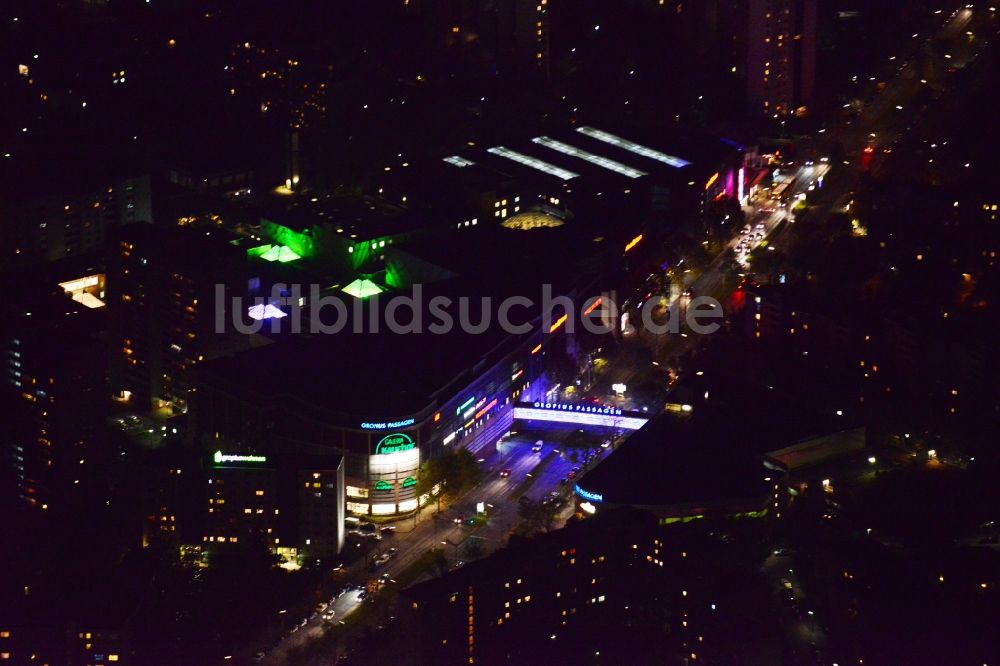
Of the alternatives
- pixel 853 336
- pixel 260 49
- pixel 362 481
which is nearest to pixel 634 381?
pixel 853 336

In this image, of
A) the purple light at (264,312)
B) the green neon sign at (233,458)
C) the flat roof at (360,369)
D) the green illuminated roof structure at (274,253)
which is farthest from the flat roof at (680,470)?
the green illuminated roof structure at (274,253)

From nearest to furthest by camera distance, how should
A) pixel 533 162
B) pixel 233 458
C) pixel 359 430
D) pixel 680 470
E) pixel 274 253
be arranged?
pixel 233 458
pixel 680 470
pixel 359 430
pixel 274 253
pixel 533 162

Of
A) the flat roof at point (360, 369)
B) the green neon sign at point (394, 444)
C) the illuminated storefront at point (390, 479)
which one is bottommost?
the illuminated storefront at point (390, 479)

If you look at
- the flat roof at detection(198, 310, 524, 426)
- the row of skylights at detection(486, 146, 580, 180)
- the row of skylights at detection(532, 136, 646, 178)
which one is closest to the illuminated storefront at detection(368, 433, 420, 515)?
the flat roof at detection(198, 310, 524, 426)

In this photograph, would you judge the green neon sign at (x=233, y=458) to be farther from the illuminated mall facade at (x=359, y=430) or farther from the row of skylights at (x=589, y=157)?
the row of skylights at (x=589, y=157)

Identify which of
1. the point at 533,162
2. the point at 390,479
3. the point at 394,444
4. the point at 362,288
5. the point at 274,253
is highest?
the point at 533,162

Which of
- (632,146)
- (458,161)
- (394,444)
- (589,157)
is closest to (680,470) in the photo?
(394,444)

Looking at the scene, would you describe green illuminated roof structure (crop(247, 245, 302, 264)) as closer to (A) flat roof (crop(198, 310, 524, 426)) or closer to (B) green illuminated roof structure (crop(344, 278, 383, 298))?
(B) green illuminated roof structure (crop(344, 278, 383, 298))

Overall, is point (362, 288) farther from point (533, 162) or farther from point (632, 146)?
point (632, 146)

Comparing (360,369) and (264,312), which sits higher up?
(264,312)
